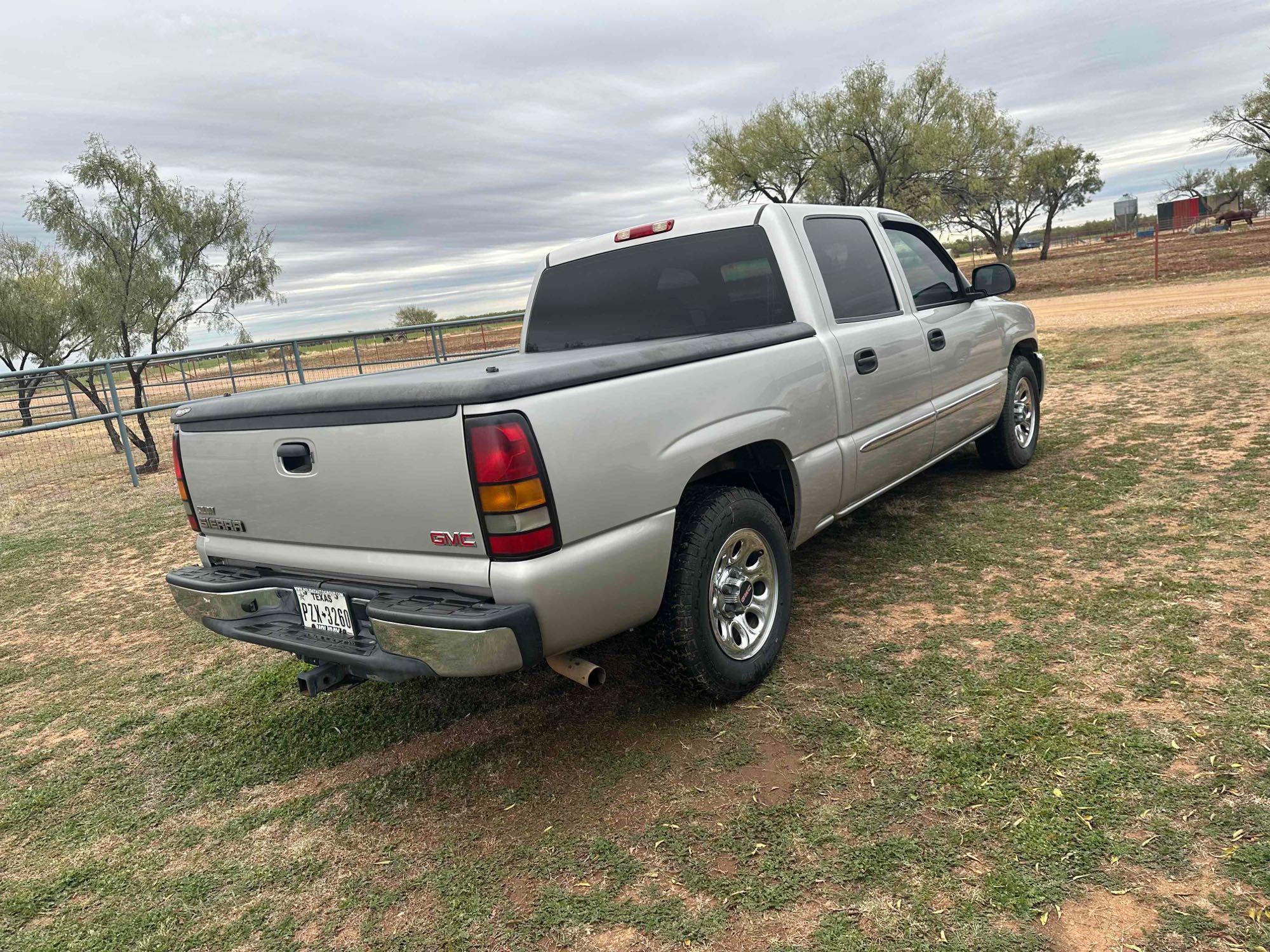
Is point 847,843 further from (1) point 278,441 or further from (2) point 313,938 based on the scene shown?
(1) point 278,441

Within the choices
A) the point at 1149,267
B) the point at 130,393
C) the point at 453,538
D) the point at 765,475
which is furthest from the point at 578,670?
the point at 1149,267

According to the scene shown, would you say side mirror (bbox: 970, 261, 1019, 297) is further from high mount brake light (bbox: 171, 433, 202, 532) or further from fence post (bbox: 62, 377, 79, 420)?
fence post (bbox: 62, 377, 79, 420)

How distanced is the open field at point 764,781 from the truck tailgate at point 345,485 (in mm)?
949

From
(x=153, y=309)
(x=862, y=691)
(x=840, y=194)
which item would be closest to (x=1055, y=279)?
(x=840, y=194)

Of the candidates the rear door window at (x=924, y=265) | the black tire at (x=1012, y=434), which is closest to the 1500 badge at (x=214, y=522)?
the rear door window at (x=924, y=265)

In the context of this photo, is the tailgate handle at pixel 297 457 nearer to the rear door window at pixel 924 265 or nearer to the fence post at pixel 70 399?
the rear door window at pixel 924 265

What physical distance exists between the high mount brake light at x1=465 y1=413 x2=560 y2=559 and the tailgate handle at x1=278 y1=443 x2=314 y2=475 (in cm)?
70

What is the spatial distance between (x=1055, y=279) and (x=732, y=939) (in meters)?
30.7

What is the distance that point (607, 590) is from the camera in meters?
2.62

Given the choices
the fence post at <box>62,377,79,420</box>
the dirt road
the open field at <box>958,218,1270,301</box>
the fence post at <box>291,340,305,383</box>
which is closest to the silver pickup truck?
the fence post at <box>291,340,305,383</box>

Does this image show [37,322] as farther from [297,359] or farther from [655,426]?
[655,426]

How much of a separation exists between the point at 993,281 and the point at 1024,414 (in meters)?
1.31

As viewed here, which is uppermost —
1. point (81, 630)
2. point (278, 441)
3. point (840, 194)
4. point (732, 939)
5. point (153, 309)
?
point (840, 194)

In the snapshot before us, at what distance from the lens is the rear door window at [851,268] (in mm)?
3990
